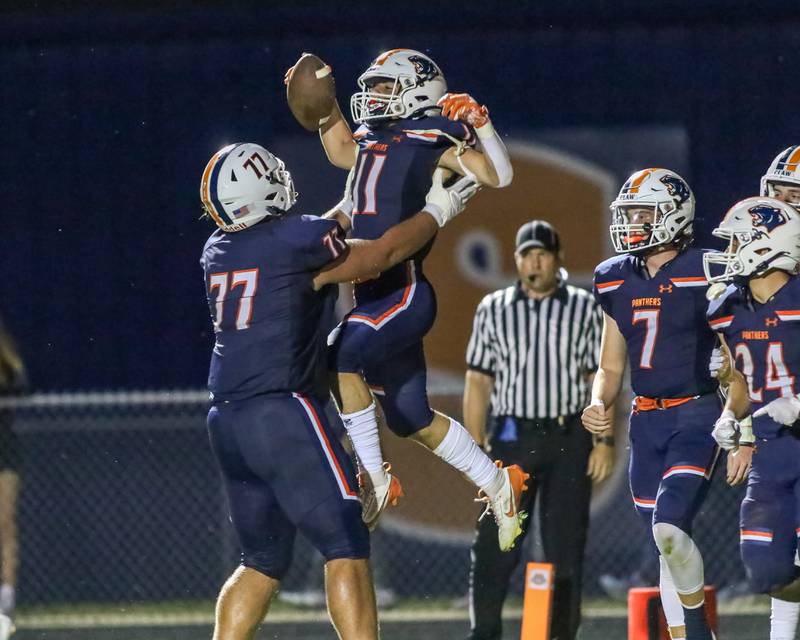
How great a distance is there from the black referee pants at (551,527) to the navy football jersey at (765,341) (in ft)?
5.06

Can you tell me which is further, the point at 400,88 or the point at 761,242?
the point at 400,88

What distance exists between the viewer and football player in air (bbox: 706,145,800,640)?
6.07 m

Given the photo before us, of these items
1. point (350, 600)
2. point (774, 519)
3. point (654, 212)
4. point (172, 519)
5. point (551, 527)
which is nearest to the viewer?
point (350, 600)

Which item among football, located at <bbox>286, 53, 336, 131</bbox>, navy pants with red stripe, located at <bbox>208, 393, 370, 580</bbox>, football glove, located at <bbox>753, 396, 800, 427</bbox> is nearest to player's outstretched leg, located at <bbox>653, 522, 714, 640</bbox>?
football glove, located at <bbox>753, 396, 800, 427</bbox>

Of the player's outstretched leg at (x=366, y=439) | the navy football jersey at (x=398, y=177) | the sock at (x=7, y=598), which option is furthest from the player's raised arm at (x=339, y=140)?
the sock at (x=7, y=598)

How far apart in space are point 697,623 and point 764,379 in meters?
0.96

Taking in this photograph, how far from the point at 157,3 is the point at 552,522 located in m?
4.67

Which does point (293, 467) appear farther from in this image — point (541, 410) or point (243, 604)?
point (541, 410)

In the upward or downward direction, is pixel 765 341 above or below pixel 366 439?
above

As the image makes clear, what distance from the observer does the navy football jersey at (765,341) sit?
611cm

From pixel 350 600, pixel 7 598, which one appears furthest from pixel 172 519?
pixel 350 600

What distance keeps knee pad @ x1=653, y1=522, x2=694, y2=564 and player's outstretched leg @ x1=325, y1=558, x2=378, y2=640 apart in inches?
46.4

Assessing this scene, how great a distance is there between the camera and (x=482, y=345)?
316 inches

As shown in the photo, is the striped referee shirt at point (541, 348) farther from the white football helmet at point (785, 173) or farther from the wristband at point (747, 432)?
the wristband at point (747, 432)
